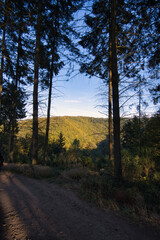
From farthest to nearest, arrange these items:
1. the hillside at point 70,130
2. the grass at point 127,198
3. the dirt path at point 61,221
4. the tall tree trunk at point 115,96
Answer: the hillside at point 70,130 < the tall tree trunk at point 115,96 < the grass at point 127,198 < the dirt path at point 61,221

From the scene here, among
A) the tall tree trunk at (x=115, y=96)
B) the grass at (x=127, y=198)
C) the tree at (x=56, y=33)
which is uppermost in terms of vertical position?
the tree at (x=56, y=33)

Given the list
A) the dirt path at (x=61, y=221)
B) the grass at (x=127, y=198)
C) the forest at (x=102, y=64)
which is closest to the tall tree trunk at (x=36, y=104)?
the forest at (x=102, y=64)

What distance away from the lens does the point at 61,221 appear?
7.81 ft

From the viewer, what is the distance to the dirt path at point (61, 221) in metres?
1.99

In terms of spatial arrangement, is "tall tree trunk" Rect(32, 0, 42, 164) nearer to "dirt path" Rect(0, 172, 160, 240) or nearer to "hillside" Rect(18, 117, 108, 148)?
"hillside" Rect(18, 117, 108, 148)

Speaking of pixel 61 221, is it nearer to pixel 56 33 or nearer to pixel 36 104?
pixel 36 104

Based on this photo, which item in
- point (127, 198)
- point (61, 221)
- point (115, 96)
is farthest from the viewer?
point (115, 96)

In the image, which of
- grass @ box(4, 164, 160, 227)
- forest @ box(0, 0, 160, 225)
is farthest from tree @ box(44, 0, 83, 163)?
grass @ box(4, 164, 160, 227)

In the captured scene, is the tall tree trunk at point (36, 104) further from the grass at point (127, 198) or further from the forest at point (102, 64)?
the grass at point (127, 198)

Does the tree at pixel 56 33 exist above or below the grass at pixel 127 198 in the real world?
above

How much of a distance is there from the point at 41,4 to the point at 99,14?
4.92m

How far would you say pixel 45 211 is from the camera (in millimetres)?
2750

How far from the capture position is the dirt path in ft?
6.54

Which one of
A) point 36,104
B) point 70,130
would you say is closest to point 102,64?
point 36,104
